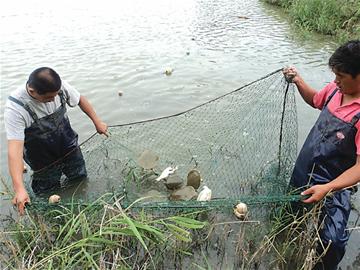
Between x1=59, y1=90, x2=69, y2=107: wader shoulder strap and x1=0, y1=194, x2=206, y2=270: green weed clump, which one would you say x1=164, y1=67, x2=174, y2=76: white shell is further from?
x1=0, y1=194, x2=206, y2=270: green weed clump

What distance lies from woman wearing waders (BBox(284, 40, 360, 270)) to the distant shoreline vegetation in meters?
8.16

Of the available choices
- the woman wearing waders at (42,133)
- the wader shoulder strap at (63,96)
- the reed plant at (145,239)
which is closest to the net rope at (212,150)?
the woman wearing waders at (42,133)

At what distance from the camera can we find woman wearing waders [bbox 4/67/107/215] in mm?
3330

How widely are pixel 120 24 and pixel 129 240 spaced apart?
11097 mm

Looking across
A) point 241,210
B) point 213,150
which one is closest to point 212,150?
point 213,150

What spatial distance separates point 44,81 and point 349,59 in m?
2.59

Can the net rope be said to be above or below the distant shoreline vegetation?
below

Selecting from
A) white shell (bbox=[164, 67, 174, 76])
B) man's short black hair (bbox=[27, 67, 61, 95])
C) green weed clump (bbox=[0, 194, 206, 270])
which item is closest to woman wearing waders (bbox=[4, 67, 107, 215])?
man's short black hair (bbox=[27, 67, 61, 95])

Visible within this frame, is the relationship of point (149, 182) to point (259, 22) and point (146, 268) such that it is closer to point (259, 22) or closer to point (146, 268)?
point (146, 268)

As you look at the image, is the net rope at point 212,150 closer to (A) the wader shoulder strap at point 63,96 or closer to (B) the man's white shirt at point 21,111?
(A) the wader shoulder strap at point 63,96

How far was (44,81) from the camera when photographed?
3.34 metres

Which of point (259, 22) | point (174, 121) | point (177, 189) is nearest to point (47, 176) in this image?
point (177, 189)

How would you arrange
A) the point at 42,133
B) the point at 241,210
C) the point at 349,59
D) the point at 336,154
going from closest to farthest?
the point at 349,59
the point at 336,154
the point at 241,210
the point at 42,133

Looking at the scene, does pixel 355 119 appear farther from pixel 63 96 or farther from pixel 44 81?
pixel 63 96
